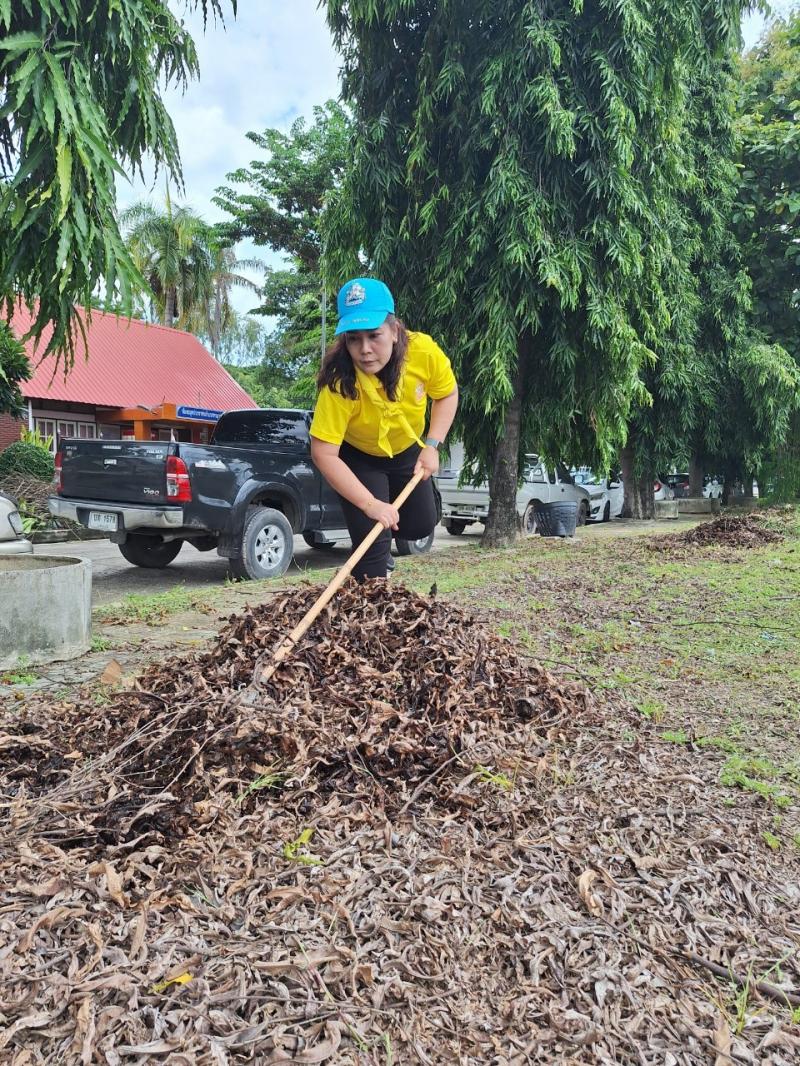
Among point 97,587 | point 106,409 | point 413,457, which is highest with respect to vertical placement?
point 106,409

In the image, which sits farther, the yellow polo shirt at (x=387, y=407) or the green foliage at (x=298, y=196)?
the green foliage at (x=298, y=196)

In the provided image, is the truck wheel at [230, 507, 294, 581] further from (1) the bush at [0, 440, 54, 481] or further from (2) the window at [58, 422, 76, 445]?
(2) the window at [58, 422, 76, 445]

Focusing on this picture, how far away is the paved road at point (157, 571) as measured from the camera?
28.8 ft

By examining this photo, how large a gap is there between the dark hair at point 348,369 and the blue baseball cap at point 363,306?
0.11m

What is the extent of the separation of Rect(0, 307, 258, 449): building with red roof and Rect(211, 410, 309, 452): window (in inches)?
505

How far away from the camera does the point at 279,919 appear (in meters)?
2.02

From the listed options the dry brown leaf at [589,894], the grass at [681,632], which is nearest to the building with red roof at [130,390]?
the grass at [681,632]

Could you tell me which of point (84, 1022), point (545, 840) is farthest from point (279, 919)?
point (545, 840)

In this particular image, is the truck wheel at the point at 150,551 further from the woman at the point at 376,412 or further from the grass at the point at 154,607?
the woman at the point at 376,412

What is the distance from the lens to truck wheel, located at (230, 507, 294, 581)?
8727 mm

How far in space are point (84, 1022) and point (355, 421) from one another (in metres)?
3.09

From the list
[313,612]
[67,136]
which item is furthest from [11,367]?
[313,612]

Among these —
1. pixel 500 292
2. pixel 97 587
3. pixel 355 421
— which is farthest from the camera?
pixel 500 292

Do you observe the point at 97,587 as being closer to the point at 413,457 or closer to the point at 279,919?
the point at 413,457
